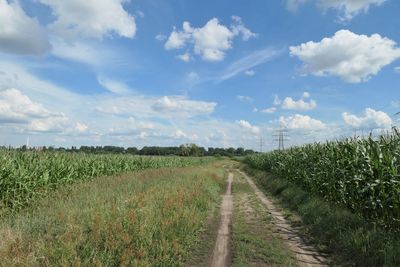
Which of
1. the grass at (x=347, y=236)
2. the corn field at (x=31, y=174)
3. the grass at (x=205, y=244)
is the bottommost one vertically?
the grass at (x=205, y=244)

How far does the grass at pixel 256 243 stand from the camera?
820 cm

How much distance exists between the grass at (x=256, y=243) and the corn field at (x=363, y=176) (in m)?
2.87

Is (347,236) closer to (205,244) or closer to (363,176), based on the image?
(363,176)

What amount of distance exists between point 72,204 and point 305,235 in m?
6.88

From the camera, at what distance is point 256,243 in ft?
31.8

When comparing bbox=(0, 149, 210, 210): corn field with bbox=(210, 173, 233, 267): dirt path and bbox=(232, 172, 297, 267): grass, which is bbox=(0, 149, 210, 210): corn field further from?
bbox=(232, 172, 297, 267): grass

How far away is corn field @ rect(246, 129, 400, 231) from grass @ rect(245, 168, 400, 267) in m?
0.45

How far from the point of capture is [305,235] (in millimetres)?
11094

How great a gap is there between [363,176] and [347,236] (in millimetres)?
2793

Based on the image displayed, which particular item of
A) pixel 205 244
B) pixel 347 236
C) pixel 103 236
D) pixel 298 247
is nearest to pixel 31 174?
pixel 103 236

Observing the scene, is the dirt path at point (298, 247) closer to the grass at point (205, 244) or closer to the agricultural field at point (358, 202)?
the agricultural field at point (358, 202)

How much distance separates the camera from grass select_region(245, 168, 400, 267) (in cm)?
785

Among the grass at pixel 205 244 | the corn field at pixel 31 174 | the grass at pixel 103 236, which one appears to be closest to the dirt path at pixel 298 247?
the grass at pixel 205 244

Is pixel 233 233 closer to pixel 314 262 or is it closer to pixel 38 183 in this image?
pixel 314 262
